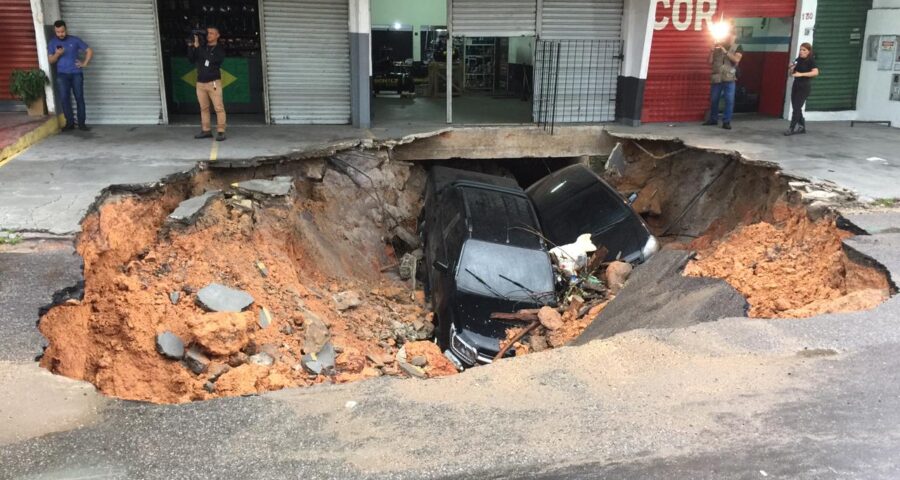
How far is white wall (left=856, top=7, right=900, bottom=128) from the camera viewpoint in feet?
47.5

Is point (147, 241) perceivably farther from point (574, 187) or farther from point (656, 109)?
point (656, 109)

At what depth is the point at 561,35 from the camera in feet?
46.3

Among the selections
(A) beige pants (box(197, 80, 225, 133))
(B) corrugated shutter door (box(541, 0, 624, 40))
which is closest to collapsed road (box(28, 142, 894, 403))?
(A) beige pants (box(197, 80, 225, 133))

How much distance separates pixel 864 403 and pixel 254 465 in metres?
3.82

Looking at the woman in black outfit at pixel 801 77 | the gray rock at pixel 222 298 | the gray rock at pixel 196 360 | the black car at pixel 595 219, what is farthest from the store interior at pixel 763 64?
the gray rock at pixel 196 360

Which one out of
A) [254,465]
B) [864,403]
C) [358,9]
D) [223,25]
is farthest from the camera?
[223,25]

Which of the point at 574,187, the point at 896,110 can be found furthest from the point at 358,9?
the point at 896,110

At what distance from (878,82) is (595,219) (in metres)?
Result: 9.80

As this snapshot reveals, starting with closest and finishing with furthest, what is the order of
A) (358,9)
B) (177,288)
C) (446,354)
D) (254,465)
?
1. (254,465)
2. (177,288)
3. (446,354)
4. (358,9)

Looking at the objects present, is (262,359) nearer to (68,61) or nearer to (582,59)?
(68,61)

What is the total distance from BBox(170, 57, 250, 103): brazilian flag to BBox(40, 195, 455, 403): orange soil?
20.5ft

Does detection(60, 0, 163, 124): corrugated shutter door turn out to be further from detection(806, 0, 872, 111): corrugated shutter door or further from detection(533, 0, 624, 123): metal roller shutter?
detection(806, 0, 872, 111): corrugated shutter door

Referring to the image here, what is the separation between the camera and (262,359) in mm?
6238

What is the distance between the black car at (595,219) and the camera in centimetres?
912
